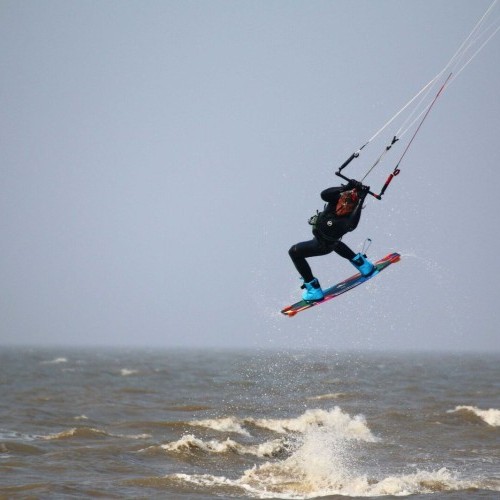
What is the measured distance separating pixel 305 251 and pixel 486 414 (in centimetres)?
2188

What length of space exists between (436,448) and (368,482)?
6927 millimetres

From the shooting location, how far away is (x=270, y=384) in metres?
Answer: 54.4

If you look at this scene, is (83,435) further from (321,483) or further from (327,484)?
(327,484)

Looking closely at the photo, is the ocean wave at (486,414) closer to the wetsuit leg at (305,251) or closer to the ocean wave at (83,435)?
the ocean wave at (83,435)

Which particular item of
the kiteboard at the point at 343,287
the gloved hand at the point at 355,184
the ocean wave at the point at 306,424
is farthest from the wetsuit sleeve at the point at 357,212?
the ocean wave at the point at 306,424

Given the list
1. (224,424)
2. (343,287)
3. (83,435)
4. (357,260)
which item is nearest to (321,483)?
(343,287)

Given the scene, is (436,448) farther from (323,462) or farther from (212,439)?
(212,439)

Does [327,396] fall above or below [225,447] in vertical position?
above

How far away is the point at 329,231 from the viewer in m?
14.2

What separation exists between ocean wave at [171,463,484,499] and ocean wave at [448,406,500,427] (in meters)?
12.7

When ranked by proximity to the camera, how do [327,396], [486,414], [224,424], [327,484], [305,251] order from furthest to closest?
[327,396]
[486,414]
[224,424]
[327,484]
[305,251]

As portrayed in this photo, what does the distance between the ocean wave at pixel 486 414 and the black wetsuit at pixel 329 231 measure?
19.4m

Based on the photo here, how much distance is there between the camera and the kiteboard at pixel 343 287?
51.3ft

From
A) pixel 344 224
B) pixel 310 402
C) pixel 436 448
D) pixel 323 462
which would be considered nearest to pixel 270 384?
pixel 310 402
